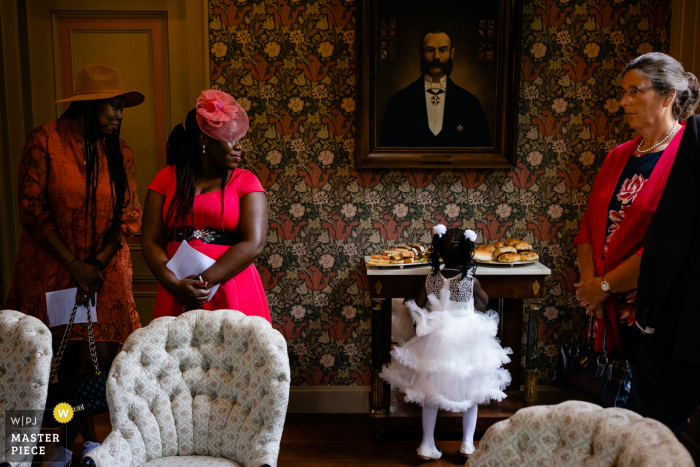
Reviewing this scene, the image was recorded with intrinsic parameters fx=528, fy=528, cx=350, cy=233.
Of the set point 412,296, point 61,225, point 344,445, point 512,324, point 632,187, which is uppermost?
point 632,187

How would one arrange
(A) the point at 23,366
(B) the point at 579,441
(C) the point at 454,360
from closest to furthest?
1. (B) the point at 579,441
2. (A) the point at 23,366
3. (C) the point at 454,360

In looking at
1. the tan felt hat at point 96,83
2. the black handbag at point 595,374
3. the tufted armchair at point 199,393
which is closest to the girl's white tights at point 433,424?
the black handbag at point 595,374

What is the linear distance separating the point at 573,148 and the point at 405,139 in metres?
0.95

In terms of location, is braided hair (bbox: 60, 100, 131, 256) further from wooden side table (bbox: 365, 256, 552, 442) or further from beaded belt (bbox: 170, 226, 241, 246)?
wooden side table (bbox: 365, 256, 552, 442)

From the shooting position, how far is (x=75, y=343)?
2.30 metres

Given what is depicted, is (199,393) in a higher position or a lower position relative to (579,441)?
lower

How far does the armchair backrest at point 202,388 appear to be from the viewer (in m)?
1.58

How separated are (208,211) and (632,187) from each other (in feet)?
5.27

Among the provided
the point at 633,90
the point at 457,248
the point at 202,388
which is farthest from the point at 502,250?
the point at 202,388

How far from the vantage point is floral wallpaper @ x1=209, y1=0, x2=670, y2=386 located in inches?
113

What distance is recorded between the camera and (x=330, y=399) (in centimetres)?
312

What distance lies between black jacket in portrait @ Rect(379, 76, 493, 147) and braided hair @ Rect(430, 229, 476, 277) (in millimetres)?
657

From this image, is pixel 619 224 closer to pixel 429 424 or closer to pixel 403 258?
pixel 403 258

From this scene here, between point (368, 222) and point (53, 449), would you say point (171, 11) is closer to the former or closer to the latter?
point (368, 222)
